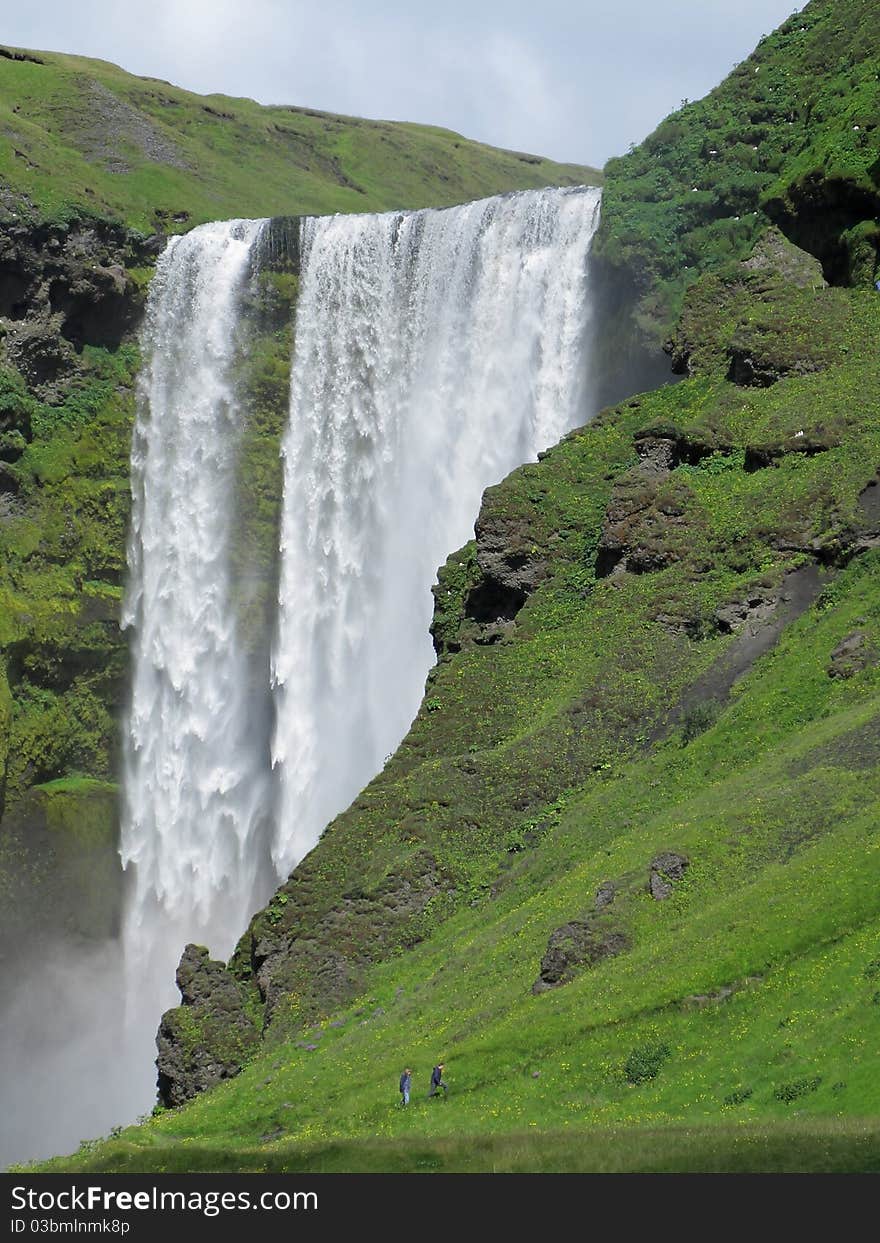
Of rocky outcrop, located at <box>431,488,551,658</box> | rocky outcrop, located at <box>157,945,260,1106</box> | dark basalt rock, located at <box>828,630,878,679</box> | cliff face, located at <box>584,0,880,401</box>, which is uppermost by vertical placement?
cliff face, located at <box>584,0,880,401</box>

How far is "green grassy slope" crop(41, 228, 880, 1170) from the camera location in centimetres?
2642

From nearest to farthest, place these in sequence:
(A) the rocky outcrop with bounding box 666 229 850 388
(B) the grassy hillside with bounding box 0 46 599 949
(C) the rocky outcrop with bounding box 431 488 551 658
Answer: (C) the rocky outcrop with bounding box 431 488 551 658, (A) the rocky outcrop with bounding box 666 229 850 388, (B) the grassy hillside with bounding box 0 46 599 949

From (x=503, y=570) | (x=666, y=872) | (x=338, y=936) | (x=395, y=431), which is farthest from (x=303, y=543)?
(x=666, y=872)

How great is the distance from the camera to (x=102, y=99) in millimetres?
97938

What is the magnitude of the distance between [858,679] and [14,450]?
44747 mm

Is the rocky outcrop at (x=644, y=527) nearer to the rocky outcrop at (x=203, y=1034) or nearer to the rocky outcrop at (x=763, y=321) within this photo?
the rocky outcrop at (x=763, y=321)

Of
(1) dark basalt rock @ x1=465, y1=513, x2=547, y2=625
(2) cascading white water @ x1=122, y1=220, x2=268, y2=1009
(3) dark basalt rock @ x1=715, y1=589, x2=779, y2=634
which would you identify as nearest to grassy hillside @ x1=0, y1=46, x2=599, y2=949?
(2) cascading white water @ x1=122, y1=220, x2=268, y2=1009

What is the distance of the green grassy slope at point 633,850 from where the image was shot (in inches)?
1040

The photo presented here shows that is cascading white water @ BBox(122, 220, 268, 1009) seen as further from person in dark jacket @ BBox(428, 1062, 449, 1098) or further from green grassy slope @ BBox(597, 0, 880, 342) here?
person in dark jacket @ BBox(428, 1062, 449, 1098)

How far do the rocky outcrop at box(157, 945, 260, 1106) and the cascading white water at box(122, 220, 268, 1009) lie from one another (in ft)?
72.0

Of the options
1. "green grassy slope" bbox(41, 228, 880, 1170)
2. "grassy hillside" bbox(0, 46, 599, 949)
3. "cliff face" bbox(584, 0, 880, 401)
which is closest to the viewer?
"green grassy slope" bbox(41, 228, 880, 1170)

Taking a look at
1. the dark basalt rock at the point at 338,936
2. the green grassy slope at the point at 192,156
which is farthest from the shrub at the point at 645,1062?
the green grassy slope at the point at 192,156

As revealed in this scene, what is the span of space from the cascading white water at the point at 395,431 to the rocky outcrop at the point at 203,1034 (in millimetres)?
19148

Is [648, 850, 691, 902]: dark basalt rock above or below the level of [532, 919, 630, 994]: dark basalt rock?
above
